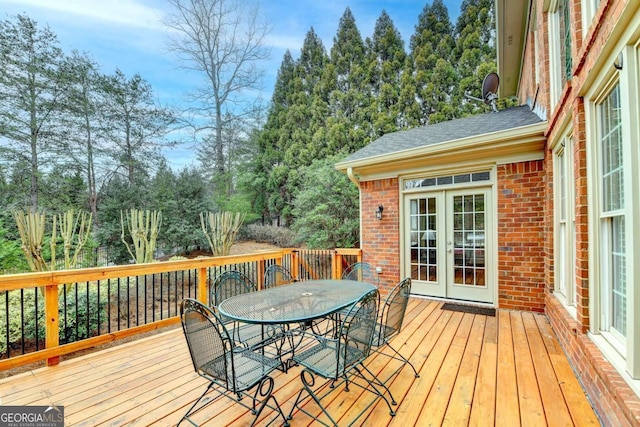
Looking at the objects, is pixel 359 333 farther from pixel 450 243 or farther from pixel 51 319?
pixel 450 243

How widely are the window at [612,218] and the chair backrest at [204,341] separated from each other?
256 cm

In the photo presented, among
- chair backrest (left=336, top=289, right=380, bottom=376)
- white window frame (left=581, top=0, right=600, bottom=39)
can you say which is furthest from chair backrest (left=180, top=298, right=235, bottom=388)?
white window frame (left=581, top=0, right=600, bottom=39)

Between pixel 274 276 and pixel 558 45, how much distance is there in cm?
456

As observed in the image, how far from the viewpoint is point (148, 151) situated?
468 inches

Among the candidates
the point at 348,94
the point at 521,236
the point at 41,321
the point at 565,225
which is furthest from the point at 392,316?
the point at 348,94

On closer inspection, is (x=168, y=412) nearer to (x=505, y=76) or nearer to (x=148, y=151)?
(x=505, y=76)

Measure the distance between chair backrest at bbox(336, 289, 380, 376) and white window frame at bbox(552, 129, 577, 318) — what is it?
2088 millimetres

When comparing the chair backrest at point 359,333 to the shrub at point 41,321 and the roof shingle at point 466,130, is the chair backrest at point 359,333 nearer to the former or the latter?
the roof shingle at point 466,130

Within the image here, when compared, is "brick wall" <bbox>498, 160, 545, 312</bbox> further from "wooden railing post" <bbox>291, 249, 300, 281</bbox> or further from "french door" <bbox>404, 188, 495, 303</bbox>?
"wooden railing post" <bbox>291, 249, 300, 281</bbox>

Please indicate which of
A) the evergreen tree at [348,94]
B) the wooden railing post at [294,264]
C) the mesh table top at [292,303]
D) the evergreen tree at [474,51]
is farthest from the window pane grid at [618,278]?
the evergreen tree at [474,51]

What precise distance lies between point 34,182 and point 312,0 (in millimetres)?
12184

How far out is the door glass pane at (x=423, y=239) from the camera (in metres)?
4.97

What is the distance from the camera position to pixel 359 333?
193 cm

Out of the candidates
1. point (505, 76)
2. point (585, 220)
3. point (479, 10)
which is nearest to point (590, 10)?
point (585, 220)
